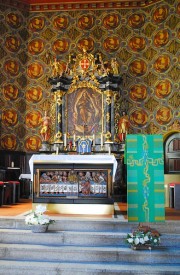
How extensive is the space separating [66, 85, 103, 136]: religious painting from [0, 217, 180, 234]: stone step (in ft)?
21.4

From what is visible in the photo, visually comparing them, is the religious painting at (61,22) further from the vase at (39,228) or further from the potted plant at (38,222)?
the vase at (39,228)

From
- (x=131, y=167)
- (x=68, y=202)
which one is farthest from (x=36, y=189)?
(x=131, y=167)

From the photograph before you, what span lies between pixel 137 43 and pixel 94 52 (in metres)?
1.66

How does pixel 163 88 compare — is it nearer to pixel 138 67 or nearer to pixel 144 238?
pixel 138 67

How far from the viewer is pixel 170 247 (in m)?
6.13

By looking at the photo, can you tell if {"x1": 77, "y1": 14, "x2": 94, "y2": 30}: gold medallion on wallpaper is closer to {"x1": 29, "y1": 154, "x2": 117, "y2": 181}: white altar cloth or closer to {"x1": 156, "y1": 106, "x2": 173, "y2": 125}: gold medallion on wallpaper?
{"x1": 156, "y1": 106, "x2": 173, "y2": 125}: gold medallion on wallpaper

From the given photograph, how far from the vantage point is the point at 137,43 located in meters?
13.7

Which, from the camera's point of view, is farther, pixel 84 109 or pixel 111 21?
pixel 111 21

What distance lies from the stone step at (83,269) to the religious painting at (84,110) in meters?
7.83

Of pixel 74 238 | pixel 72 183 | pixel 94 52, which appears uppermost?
pixel 94 52

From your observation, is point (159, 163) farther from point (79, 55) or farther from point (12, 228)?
point (79, 55)

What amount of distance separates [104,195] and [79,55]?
6.53 m

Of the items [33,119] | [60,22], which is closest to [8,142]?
[33,119]

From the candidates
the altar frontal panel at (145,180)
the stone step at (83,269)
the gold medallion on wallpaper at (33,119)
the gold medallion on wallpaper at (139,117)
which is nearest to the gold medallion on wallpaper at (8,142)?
the gold medallion on wallpaper at (33,119)
